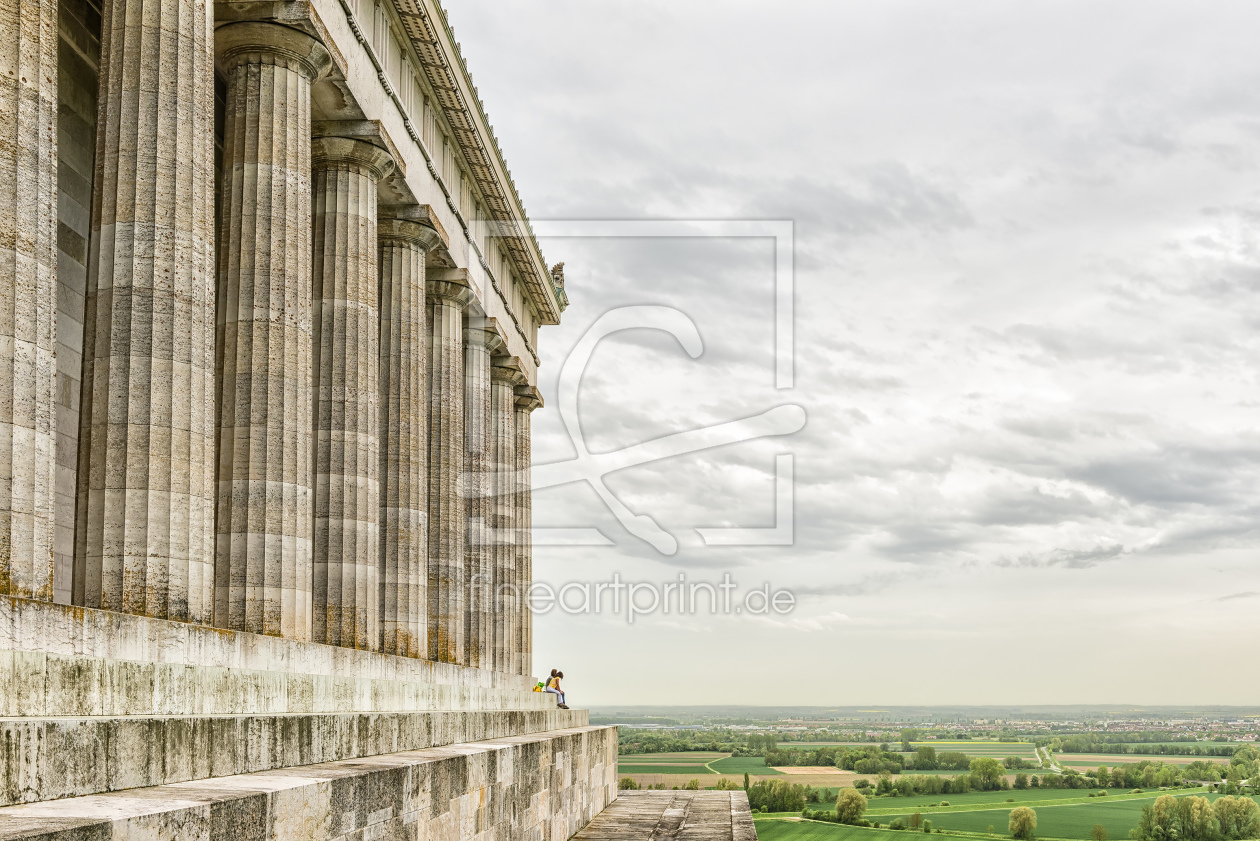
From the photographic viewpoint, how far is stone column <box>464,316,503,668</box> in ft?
123

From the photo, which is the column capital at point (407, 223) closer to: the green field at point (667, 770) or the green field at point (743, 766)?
the green field at point (667, 770)

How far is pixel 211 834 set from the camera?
677cm

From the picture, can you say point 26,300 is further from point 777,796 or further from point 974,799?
point 974,799

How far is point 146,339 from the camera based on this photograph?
14297mm

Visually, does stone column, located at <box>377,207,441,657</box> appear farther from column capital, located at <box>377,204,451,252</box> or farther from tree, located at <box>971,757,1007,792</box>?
tree, located at <box>971,757,1007,792</box>

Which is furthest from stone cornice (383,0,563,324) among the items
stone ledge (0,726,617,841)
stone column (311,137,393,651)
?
stone ledge (0,726,617,841)

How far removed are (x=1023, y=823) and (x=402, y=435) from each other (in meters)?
125

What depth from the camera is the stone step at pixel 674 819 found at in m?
24.5

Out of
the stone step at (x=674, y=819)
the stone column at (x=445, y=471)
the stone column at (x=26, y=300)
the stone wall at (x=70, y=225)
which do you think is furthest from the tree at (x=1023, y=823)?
the stone column at (x=26, y=300)

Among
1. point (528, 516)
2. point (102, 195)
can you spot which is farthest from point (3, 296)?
point (528, 516)

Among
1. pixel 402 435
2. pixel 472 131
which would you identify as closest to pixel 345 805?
pixel 402 435

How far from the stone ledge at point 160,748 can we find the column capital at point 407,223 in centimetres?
1772

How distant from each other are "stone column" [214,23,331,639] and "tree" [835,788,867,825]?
427ft

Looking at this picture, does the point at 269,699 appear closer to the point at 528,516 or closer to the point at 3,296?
the point at 3,296
